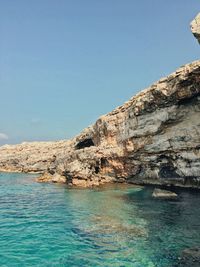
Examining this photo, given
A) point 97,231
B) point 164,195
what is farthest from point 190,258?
point 164,195

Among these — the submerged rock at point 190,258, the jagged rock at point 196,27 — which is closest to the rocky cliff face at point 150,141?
the jagged rock at point 196,27

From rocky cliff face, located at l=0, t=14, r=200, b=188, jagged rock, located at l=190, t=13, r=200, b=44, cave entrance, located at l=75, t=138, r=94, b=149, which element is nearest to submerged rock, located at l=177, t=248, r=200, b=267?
jagged rock, located at l=190, t=13, r=200, b=44

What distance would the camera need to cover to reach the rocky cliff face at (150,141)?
37.4m

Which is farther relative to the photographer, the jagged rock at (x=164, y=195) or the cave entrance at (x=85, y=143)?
the cave entrance at (x=85, y=143)

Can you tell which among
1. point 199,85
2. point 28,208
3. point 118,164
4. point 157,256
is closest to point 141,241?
point 157,256

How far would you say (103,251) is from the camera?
17.1m

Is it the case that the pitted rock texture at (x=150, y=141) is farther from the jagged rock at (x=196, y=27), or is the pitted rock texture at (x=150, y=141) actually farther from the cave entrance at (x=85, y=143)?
the jagged rock at (x=196, y=27)

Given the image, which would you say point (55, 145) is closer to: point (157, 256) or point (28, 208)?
point (28, 208)

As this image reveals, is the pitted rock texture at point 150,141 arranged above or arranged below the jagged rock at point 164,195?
above

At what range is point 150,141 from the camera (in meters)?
43.1

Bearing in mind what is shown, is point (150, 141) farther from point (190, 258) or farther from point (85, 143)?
point (190, 258)

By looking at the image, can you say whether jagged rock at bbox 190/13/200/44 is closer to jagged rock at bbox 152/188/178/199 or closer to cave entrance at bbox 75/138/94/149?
jagged rock at bbox 152/188/178/199

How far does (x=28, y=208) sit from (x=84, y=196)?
8.14 meters

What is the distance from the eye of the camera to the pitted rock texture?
3741 cm
